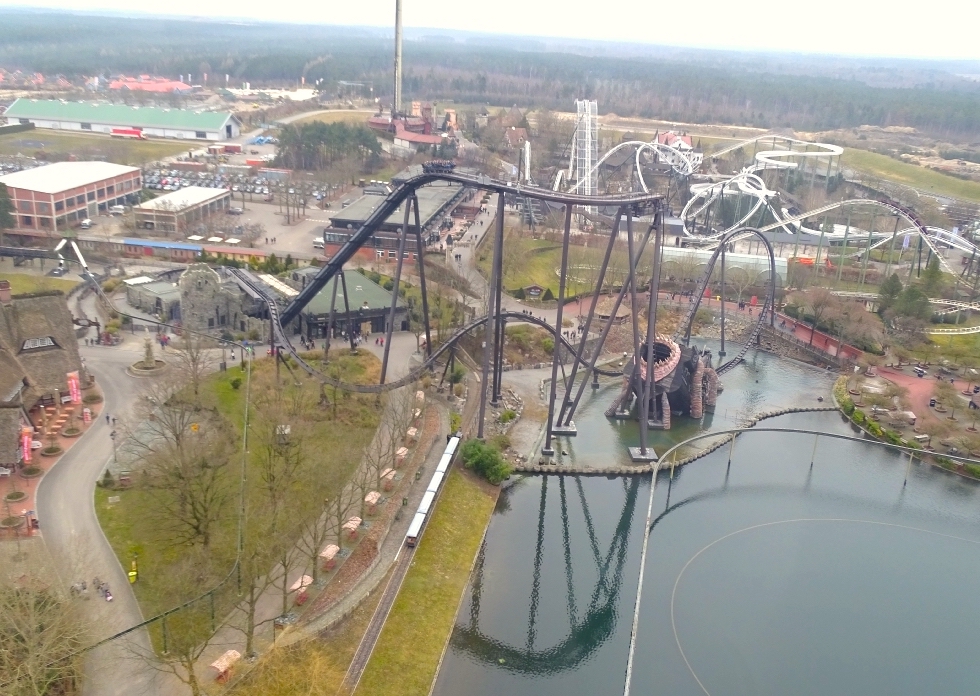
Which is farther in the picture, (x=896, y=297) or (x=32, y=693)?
(x=896, y=297)

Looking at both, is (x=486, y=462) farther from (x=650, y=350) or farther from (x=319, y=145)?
(x=319, y=145)

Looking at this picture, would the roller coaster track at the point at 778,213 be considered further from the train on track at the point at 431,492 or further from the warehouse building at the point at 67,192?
the warehouse building at the point at 67,192

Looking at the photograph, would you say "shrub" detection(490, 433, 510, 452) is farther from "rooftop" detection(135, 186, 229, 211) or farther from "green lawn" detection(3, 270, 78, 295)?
"rooftop" detection(135, 186, 229, 211)

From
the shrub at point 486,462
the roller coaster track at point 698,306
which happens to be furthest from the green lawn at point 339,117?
the shrub at point 486,462

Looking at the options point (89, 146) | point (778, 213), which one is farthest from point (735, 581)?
point (89, 146)

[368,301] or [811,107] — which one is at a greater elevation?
[811,107]

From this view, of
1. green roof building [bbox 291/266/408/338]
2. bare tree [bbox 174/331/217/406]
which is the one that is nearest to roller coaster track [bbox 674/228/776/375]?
green roof building [bbox 291/266/408/338]

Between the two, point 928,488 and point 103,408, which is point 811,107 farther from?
point 103,408

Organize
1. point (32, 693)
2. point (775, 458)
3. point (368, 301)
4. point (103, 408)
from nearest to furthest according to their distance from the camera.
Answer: point (32, 693) → point (103, 408) → point (775, 458) → point (368, 301)

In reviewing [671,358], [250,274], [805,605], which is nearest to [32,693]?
[805,605]
